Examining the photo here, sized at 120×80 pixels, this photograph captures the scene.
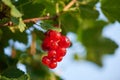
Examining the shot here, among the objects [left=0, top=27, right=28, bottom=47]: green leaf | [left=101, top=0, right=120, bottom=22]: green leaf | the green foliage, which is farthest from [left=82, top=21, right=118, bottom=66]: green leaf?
[left=0, top=27, right=28, bottom=47]: green leaf

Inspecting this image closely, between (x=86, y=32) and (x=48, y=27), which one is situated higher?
(x=86, y=32)

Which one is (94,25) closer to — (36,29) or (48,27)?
(36,29)

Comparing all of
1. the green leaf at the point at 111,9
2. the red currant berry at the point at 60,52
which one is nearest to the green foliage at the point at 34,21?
the green leaf at the point at 111,9

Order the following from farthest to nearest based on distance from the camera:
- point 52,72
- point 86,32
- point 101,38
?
point 101,38, point 86,32, point 52,72

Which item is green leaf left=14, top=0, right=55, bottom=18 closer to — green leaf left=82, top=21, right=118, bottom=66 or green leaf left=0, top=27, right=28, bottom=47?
green leaf left=0, top=27, right=28, bottom=47

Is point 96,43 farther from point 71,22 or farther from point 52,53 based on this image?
point 52,53

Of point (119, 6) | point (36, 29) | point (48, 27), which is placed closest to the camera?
point (48, 27)

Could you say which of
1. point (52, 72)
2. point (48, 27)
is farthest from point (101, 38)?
point (48, 27)
